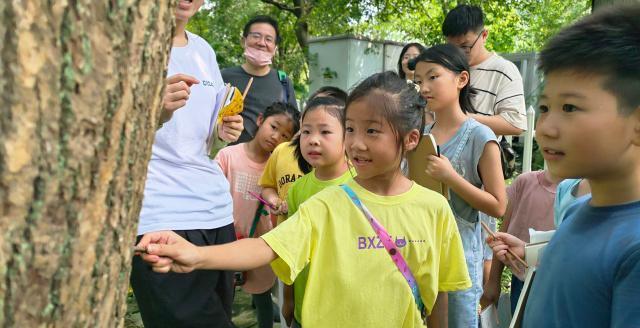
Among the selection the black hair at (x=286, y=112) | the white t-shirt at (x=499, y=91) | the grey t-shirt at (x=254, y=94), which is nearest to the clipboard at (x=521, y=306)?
the white t-shirt at (x=499, y=91)

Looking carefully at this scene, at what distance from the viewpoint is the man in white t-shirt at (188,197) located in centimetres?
223

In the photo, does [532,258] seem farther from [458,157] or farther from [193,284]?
[193,284]

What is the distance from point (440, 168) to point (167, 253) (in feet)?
4.21

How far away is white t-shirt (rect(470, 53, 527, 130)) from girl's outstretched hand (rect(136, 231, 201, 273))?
223cm

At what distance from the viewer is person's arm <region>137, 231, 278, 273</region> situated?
1.40m

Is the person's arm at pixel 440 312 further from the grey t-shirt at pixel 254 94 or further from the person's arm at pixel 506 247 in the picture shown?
the grey t-shirt at pixel 254 94

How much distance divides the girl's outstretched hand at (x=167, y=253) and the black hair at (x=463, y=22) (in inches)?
98.2

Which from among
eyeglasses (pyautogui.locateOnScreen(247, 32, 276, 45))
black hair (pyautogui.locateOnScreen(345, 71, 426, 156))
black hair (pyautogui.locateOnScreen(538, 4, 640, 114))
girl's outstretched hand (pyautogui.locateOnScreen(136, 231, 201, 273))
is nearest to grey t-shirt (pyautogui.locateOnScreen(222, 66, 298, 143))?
eyeglasses (pyautogui.locateOnScreen(247, 32, 276, 45))

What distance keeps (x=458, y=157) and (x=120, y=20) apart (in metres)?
1.97

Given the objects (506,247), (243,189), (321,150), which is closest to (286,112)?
(243,189)

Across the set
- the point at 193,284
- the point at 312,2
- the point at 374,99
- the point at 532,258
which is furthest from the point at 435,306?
the point at 312,2

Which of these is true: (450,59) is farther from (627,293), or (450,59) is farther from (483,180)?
(627,293)

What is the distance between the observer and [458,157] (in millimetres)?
2562

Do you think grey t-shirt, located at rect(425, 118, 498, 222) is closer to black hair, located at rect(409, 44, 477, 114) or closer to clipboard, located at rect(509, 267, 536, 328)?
black hair, located at rect(409, 44, 477, 114)
